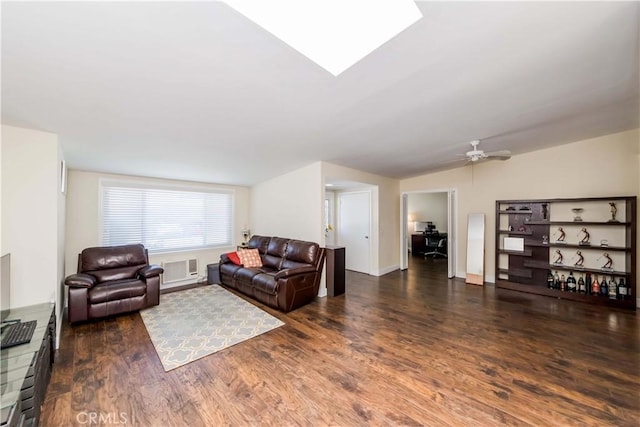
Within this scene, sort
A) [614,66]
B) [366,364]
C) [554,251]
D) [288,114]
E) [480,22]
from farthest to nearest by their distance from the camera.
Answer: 1. [554,251]
2. [288,114]
3. [366,364]
4. [614,66]
5. [480,22]

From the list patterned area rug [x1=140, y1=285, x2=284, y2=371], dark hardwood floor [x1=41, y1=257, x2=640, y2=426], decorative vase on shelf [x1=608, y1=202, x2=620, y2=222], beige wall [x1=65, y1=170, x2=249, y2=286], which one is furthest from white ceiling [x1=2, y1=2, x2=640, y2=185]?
dark hardwood floor [x1=41, y1=257, x2=640, y2=426]

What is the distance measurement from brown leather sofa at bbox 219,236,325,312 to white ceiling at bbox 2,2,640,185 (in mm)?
1782

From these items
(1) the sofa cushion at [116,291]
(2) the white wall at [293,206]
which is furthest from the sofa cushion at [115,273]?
(2) the white wall at [293,206]

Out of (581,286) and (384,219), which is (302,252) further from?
(581,286)

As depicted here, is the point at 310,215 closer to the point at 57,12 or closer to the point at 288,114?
the point at 288,114

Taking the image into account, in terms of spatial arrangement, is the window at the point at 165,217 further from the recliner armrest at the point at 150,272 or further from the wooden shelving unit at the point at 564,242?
the wooden shelving unit at the point at 564,242

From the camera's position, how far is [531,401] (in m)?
1.84

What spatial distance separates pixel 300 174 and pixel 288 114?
6.99 ft

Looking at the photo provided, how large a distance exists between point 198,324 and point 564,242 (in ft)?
20.3

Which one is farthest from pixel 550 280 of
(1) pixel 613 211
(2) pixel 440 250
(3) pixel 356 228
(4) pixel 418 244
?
(4) pixel 418 244

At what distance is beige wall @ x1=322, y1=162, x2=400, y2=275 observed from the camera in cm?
564

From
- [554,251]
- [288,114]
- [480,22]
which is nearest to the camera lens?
[480,22]

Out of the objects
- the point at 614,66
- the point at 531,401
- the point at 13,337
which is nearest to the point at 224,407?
the point at 13,337

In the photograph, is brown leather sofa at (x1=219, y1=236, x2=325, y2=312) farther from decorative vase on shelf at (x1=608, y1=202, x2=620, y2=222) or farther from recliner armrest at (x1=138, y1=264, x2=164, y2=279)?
decorative vase on shelf at (x1=608, y1=202, x2=620, y2=222)
